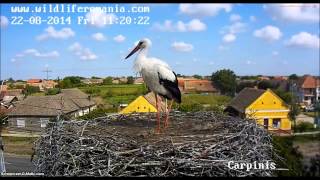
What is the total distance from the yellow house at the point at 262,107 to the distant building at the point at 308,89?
23 cm

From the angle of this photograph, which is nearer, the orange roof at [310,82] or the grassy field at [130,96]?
the orange roof at [310,82]

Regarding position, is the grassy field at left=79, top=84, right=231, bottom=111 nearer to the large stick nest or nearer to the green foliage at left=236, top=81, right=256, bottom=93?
the green foliage at left=236, top=81, right=256, bottom=93

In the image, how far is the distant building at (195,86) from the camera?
15.4ft

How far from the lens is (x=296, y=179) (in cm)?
334

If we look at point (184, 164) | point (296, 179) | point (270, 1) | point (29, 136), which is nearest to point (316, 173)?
point (296, 179)

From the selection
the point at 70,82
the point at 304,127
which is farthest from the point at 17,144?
the point at 304,127

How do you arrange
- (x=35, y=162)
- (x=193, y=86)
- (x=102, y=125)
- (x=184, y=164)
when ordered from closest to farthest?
1. (x=184, y=164)
2. (x=35, y=162)
3. (x=102, y=125)
4. (x=193, y=86)

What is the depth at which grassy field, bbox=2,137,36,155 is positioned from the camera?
4.43 metres

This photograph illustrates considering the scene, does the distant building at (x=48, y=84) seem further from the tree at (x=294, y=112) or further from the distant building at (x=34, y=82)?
the tree at (x=294, y=112)

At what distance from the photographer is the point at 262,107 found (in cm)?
492

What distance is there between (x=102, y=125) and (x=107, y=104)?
1.28 feet

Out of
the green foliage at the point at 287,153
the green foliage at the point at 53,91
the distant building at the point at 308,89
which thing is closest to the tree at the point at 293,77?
the distant building at the point at 308,89

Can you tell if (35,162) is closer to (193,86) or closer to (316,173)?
(193,86)

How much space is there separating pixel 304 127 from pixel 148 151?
150 cm
